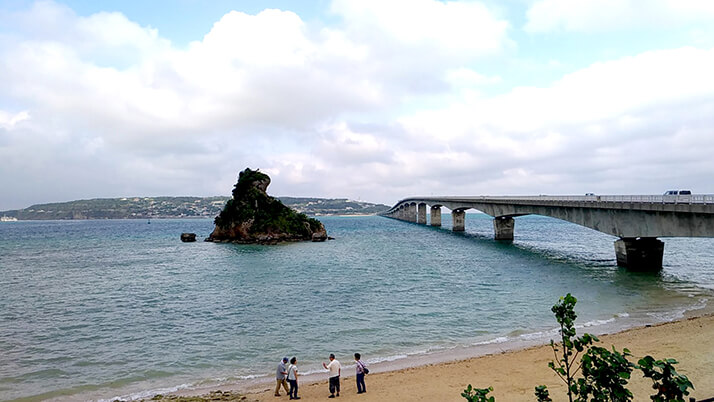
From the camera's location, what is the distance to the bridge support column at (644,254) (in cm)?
4072

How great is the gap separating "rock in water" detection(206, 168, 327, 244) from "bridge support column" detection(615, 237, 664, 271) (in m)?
58.2

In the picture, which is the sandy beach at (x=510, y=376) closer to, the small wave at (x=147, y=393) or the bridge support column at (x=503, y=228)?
the small wave at (x=147, y=393)

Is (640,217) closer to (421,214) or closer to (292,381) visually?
(292,381)

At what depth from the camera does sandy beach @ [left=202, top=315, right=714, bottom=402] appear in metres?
13.6

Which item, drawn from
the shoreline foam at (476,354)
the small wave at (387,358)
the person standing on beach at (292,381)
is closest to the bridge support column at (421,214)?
the shoreline foam at (476,354)

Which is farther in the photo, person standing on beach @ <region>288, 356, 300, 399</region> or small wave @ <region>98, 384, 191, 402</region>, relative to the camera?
small wave @ <region>98, 384, 191, 402</region>

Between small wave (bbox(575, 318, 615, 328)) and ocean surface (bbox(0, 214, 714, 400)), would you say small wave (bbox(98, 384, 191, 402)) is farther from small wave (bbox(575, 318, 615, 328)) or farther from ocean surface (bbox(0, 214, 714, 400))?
small wave (bbox(575, 318, 615, 328))

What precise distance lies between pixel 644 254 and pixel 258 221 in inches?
2602

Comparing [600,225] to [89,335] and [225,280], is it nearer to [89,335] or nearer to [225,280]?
[225,280]

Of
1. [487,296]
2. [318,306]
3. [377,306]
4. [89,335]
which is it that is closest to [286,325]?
[318,306]

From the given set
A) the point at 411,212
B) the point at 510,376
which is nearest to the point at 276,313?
the point at 510,376

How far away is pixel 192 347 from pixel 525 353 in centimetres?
1547

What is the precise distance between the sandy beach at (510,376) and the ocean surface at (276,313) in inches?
76.6

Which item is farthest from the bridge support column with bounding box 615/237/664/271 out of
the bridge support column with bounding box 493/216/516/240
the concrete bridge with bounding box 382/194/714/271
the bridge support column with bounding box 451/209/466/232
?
the bridge support column with bounding box 451/209/466/232
